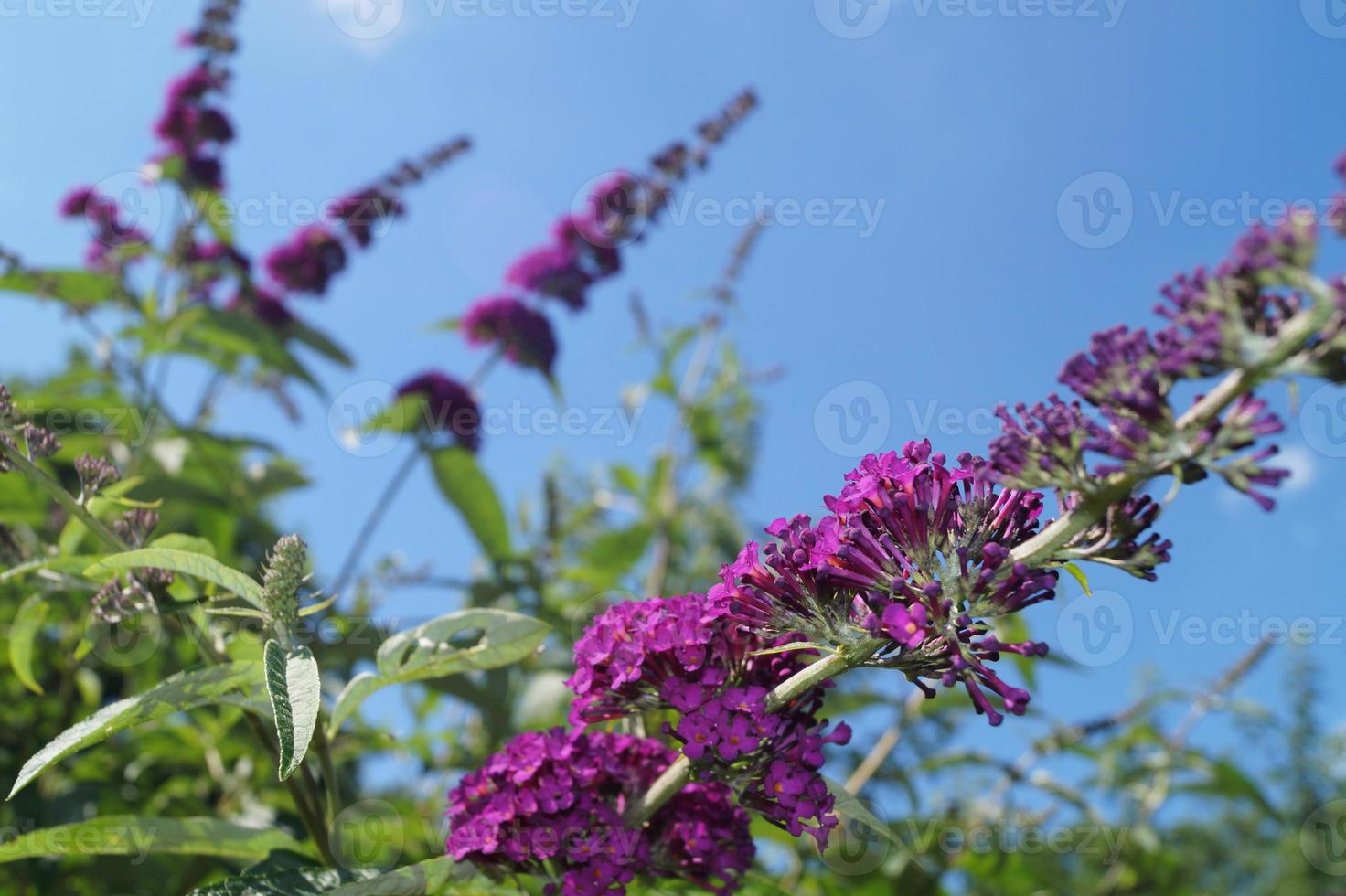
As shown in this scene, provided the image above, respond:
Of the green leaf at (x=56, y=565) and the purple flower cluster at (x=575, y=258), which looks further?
the purple flower cluster at (x=575, y=258)

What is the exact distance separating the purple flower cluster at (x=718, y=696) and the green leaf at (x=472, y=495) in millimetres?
2165

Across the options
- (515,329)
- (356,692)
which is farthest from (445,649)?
(515,329)

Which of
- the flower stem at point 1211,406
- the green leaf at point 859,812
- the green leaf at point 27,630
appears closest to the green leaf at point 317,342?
the green leaf at point 27,630

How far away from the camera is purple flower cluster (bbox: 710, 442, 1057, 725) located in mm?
1020

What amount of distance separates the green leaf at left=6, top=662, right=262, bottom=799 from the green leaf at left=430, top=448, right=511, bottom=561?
215cm

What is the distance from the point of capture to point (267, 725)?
147 cm

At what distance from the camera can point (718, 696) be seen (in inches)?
46.8

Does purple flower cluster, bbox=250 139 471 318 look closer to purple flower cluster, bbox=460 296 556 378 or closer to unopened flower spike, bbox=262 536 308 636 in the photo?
purple flower cluster, bbox=460 296 556 378

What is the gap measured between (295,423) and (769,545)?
3393mm

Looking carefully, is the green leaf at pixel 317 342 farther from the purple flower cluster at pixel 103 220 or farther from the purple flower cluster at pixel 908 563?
the purple flower cluster at pixel 908 563

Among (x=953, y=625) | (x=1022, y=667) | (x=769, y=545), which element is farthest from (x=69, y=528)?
(x=1022, y=667)

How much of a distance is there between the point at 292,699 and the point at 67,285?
2.80 meters

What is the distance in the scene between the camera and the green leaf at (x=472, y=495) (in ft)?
11.1

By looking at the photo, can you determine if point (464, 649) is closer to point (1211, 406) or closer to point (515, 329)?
point (1211, 406)
